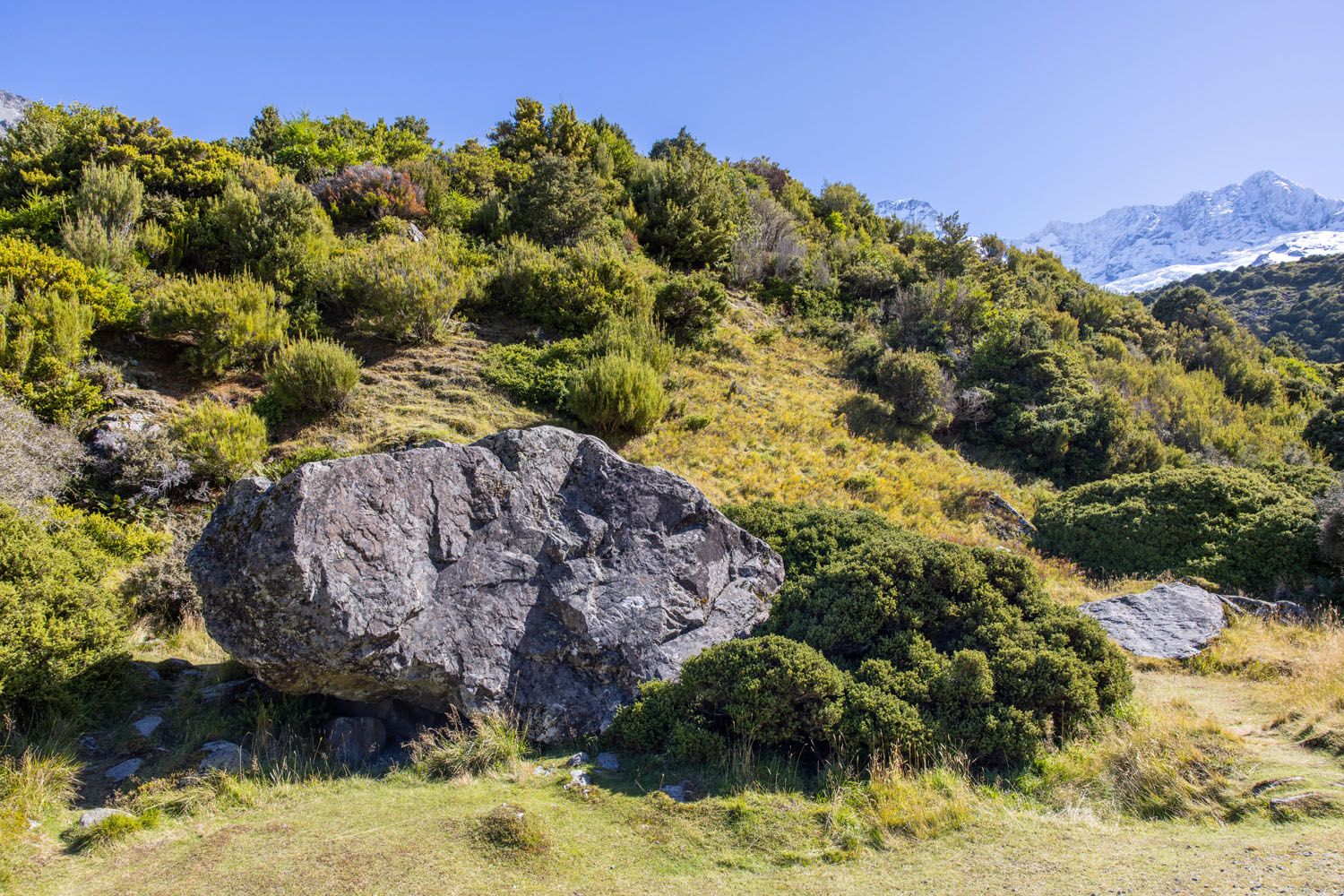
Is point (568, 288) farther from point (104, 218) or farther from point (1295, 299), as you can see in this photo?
point (1295, 299)

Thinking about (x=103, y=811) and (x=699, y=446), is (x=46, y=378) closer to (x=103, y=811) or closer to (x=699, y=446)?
(x=103, y=811)

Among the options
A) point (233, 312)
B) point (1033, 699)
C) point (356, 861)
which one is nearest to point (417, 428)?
point (233, 312)

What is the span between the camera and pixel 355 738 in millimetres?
5395

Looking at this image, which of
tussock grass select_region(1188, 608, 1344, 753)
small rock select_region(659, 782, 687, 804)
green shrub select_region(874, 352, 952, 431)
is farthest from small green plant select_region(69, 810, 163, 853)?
green shrub select_region(874, 352, 952, 431)

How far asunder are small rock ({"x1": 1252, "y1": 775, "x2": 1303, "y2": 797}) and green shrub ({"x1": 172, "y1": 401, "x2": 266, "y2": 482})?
10.7 metres

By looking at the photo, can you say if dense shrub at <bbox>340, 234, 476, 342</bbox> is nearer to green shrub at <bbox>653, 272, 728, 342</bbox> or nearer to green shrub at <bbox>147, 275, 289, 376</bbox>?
green shrub at <bbox>147, 275, 289, 376</bbox>

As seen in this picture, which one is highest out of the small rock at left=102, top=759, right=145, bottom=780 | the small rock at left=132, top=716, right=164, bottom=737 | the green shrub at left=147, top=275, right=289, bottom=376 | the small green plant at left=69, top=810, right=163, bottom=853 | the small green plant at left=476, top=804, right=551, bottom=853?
the green shrub at left=147, top=275, right=289, bottom=376

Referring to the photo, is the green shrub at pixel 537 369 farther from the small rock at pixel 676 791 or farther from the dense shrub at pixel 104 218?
the small rock at pixel 676 791

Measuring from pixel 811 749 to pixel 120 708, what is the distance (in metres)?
5.89

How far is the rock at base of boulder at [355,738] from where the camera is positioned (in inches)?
207

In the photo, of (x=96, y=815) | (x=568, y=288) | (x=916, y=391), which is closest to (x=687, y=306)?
(x=568, y=288)

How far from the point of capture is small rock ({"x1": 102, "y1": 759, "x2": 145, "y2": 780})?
473cm

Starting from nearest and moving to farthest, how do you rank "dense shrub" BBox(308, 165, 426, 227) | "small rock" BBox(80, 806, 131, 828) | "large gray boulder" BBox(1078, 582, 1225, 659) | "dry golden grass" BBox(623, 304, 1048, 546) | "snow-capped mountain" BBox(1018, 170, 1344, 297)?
"small rock" BBox(80, 806, 131, 828), "large gray boulder" BBox(1078, 582, 1225, 659), "dry golden grass" BBox(623, 304, 1048, 546), "dense shrub" BBox(308, 165, 426, 227), "snow-capped mountain" BBox(1018, 170, 1344, 297)

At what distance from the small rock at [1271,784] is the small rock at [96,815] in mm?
7523
